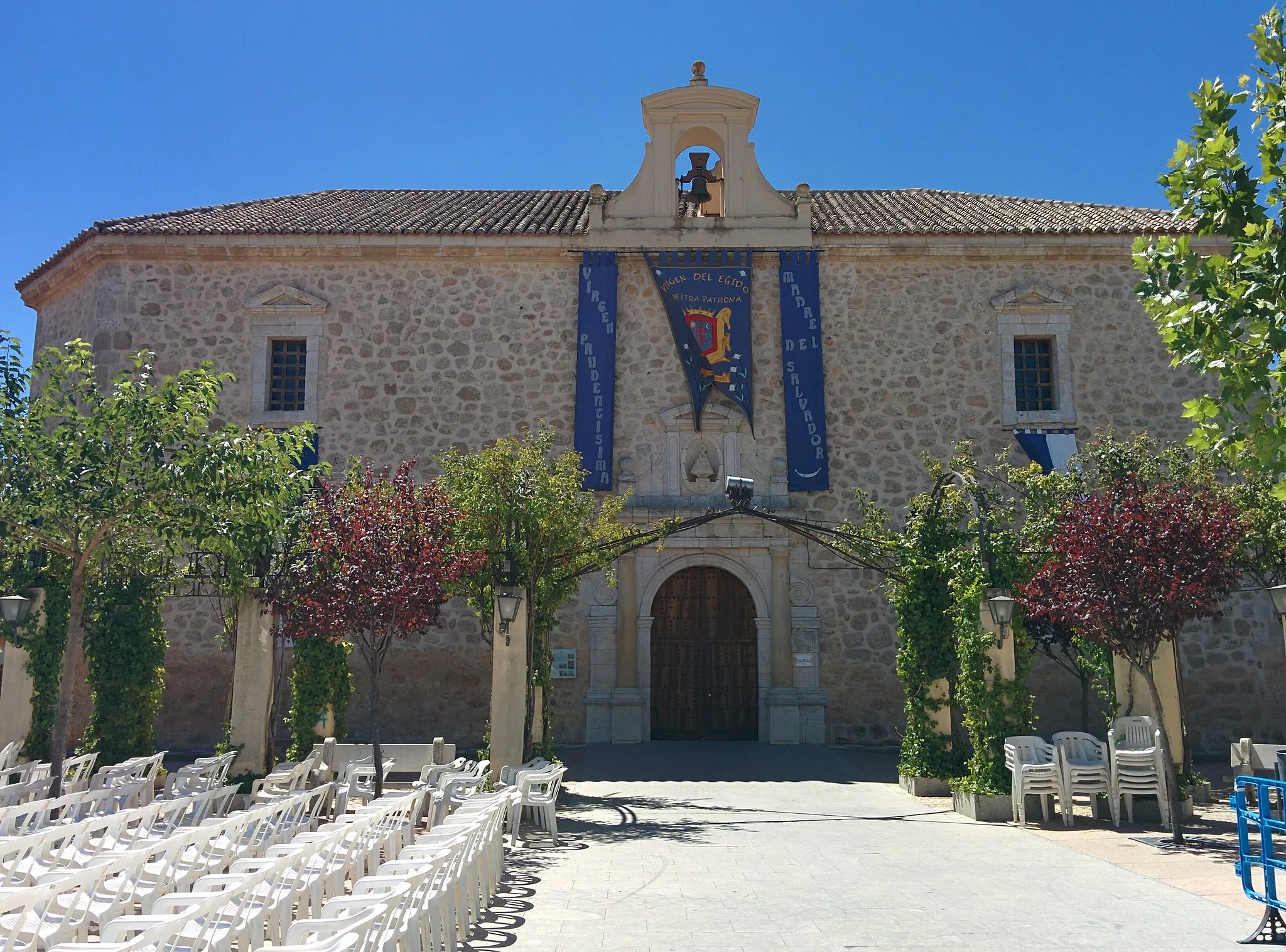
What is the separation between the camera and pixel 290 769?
1055 centimetres

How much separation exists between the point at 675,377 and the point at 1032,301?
5941 mm

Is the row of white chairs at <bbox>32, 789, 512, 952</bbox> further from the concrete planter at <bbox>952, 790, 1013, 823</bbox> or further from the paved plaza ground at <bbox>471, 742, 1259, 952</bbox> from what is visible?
the concrete planter at <bbox>952, 790, 1013, 823</bbox>

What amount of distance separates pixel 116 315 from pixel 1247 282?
1680cm

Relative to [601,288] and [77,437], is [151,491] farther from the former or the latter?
[601,288]

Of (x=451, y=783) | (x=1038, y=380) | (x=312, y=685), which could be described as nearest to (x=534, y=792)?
(x=451, y=783)

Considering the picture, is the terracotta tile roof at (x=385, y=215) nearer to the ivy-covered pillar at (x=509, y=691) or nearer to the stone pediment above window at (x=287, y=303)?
the stone pediment above window at (x=287, y=303)

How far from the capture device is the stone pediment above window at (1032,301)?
17234mm

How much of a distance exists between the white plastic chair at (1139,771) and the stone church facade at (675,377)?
5891 millimetres

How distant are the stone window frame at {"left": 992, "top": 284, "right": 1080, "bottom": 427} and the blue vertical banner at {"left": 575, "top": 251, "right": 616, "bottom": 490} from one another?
6.22 meters

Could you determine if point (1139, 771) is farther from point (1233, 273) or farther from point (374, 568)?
point (374, 568)

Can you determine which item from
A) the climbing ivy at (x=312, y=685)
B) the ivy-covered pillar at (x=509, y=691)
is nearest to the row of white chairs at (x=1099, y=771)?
the ivy-covered pillar at (x=509, y=691)

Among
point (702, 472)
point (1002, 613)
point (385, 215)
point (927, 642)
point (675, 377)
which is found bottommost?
point (927, 642)

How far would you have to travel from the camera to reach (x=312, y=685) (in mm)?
12039

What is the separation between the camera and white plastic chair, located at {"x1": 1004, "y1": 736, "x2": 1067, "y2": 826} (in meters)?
10.3
